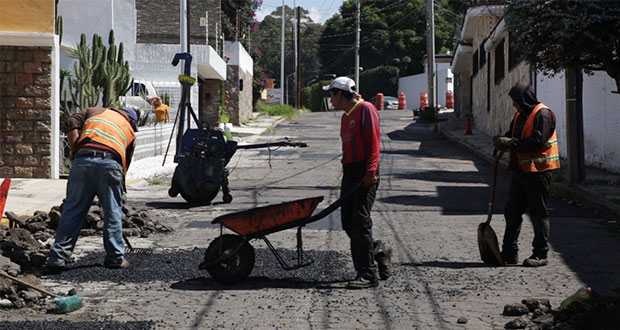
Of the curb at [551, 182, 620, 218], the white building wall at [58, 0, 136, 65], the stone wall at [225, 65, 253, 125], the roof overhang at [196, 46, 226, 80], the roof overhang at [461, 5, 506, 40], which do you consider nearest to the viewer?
the curb at [551, 182, 620, 218]

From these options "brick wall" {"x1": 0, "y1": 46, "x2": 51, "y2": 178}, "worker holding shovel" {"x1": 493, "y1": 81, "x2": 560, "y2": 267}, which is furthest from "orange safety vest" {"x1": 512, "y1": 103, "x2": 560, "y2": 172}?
"brick wall" {"x1": 0, "y1": 46, "x2": 51, "y2": 178}

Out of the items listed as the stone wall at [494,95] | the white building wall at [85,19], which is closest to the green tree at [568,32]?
the stone wall at [494,95]

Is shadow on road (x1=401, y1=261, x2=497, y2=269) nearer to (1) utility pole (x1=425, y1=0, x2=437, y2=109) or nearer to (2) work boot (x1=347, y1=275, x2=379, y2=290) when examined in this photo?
(2) work boot (x1=347, y1=275, x2=379, y2=290)

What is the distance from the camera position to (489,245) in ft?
27.2

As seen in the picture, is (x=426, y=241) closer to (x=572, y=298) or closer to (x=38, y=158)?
(x=572, y=298)

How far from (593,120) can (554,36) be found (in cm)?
618

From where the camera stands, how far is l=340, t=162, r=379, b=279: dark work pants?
7293 millimetres

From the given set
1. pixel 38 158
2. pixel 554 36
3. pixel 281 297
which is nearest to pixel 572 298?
pixel 281 297

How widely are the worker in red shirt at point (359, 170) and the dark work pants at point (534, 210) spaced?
1.70 metres

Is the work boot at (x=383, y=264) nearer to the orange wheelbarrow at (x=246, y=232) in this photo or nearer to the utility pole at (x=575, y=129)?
the orange wheelbarrow at (x=246, y=232)

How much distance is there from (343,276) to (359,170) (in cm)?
103

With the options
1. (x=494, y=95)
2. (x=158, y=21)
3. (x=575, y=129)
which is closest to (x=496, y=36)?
(x=494, y=95)

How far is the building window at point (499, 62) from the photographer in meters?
29.3

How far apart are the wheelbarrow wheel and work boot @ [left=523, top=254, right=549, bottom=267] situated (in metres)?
2.77
